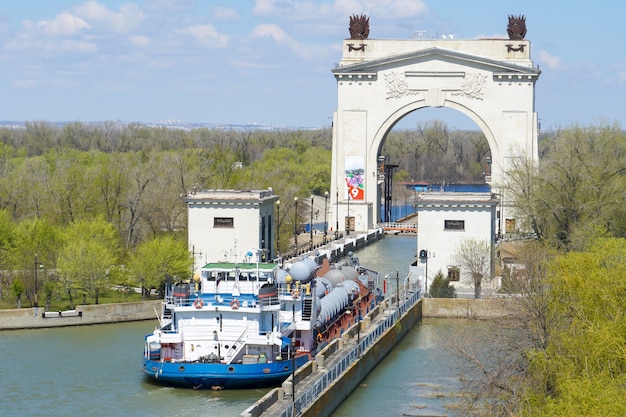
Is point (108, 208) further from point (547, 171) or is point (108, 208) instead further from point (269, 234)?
point (547, 171)

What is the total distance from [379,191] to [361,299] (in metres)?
41.7

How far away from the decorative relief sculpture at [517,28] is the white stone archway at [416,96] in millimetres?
713

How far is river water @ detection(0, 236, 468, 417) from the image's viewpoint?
37.8m

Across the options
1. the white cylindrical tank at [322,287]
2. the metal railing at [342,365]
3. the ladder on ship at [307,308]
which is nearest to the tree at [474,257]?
the metal railing at [342,365]

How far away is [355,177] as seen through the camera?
9256 cm

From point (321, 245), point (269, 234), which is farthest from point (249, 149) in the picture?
point (269, 234)

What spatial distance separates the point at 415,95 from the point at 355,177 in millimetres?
7142

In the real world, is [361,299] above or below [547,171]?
below

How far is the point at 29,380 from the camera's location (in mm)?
41312

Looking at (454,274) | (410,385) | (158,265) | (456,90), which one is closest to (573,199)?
(454,274)

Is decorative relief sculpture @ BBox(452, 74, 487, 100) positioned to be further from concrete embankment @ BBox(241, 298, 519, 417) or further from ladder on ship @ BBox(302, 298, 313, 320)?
ladder on ship @ BBox(302, 298, 313, 320)

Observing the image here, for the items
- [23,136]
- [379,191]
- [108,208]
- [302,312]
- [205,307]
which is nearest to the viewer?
[205,307]

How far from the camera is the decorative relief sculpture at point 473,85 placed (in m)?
89.1

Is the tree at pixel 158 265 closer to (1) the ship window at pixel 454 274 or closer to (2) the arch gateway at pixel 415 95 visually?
(1) the ship window at pixel 454 274
